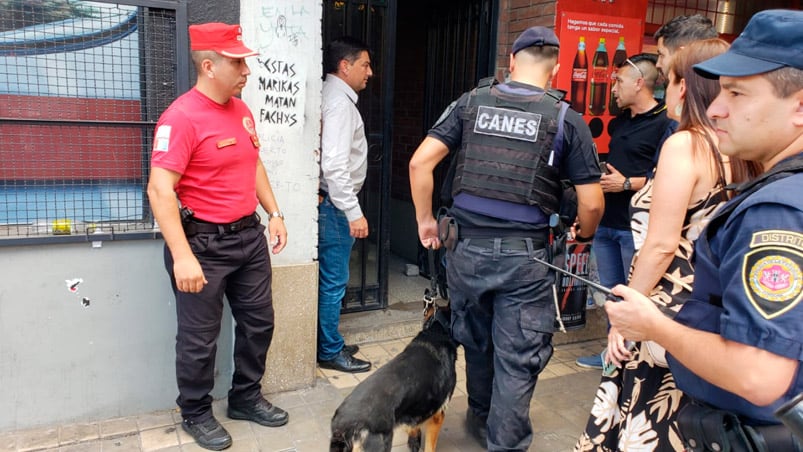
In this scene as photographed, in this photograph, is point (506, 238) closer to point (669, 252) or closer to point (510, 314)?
point (510, 314)

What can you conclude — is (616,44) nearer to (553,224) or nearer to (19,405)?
(553,224)

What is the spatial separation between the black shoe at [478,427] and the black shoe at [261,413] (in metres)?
1.07

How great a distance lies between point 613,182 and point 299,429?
7.90ft

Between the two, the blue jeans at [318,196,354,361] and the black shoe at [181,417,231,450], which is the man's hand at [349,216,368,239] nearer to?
the blue jeans at [318,196,354,361]

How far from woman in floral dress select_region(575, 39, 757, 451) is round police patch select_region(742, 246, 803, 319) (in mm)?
869

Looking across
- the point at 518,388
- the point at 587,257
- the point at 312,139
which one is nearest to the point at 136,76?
the point at 312,139

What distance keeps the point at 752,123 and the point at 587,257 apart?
3.39 meters

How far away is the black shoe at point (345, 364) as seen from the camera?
418 cm

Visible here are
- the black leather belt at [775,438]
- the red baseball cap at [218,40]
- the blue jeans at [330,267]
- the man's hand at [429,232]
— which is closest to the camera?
the black leather belt at [775,438]

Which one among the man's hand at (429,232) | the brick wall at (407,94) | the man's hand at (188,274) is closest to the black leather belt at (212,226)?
the man's hand at (188,274)

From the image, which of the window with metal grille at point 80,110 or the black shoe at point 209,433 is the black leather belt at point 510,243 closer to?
the black shoe at point 209,433

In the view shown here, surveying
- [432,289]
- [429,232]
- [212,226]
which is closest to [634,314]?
[429,232]

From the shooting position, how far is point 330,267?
415 centimetres

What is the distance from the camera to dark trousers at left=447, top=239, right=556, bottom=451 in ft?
9.49
